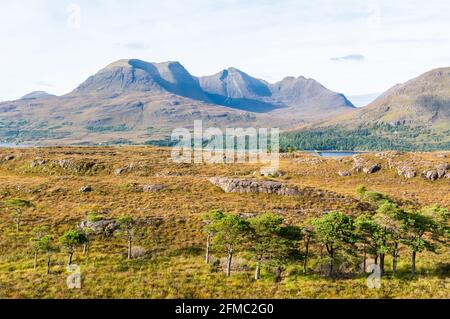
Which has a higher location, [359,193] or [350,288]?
[359,193]

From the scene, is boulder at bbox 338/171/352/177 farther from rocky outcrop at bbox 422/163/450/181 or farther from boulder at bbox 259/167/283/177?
rocky outcrop at bbox 422/163/450/181

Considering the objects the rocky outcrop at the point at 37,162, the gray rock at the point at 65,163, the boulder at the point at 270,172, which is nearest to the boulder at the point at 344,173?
the boulder at the point at 270,172

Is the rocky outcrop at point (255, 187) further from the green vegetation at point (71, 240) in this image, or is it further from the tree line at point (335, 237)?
the green vegetation at point (71, 240)

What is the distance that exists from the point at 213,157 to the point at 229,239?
8509cm

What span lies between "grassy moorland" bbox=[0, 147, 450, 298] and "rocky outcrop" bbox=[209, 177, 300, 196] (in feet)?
7.16

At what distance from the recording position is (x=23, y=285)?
37312mm

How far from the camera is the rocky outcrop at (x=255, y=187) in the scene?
7869 cm

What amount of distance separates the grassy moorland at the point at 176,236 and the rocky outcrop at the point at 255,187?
2181 mm

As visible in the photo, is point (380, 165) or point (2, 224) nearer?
point (2, 224)

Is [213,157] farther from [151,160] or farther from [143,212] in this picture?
[143,212]

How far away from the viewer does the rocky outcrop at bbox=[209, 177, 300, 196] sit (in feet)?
258

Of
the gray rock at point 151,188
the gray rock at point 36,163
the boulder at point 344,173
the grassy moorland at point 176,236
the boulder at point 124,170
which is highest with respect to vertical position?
the gray rock at point 36,163

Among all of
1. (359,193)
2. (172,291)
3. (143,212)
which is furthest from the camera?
(359,193)
